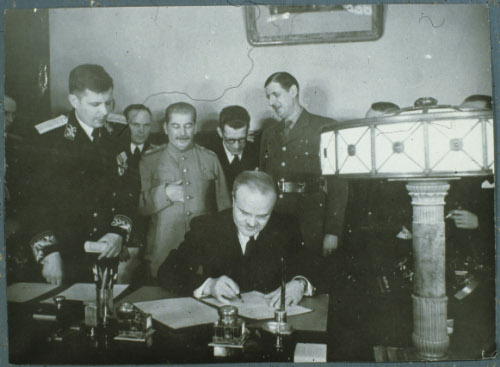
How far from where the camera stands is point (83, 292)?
1277 millimetres

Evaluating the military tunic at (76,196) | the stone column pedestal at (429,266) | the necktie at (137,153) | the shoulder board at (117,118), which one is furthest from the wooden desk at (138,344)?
the shoulder board at (117,118)

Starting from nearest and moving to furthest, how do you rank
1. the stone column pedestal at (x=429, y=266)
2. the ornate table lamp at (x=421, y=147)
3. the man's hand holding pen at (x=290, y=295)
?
the ornate table lamp at (x=421, y=147) → the stone column pedestal at (x=429, y=266) → the man's hand holding pen at (x=290, y=295)

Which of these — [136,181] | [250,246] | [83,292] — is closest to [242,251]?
[250,246]

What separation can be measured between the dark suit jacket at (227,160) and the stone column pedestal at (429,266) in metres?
0.45

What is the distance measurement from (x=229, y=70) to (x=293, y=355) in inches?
34.3

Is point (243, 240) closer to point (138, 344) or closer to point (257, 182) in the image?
point (257, 182)

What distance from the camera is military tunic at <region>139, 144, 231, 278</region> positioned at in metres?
1.26

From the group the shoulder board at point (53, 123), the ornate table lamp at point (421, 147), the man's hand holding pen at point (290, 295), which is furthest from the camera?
the shoulder board at point (53, 123)

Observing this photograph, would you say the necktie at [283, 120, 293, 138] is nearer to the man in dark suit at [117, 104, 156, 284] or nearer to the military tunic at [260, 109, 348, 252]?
the military tunic at [260, 109, 348, 252]

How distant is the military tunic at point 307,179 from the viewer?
4.06 ft

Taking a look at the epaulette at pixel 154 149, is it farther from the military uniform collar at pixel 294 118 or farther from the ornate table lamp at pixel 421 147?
the ornate table lamp at pixel 421 147

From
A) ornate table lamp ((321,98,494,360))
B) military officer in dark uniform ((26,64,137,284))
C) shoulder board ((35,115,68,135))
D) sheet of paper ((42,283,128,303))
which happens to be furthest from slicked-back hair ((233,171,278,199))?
shoulder board ((35,115,68,135))

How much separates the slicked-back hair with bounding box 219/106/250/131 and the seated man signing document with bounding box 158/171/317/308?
0.50 feet

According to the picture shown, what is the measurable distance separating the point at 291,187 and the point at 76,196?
0.68 m
